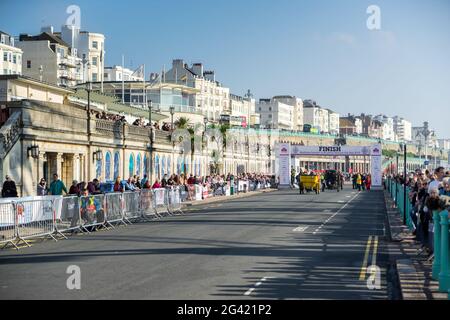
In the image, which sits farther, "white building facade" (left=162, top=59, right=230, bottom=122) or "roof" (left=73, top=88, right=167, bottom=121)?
"white building facade" (left=162, top=59, right=230, bottom=122)

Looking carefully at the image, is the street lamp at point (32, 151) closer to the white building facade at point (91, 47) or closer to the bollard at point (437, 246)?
the bollard at point (437, 246)

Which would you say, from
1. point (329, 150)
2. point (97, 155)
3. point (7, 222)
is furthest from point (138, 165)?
point (329, 150)

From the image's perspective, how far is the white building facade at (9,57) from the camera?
9438 centimetres

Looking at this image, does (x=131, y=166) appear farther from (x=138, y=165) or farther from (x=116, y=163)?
(x=116, y=163)

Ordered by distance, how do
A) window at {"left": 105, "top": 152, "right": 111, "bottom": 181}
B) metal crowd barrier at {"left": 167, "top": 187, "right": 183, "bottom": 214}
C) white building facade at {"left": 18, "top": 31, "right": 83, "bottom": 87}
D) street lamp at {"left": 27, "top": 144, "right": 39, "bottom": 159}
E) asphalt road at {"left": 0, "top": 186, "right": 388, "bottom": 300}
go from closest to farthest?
asphalt road at {"left": 0, "top": 186, "right": 388, "bottom": 300} < street lamp at {"left": 27, "top": 144, "right": 39, "bottom": 159} < metal crowd barrier at {"left": 167, "top": 187, "right": 183, "bottom": 214} < window at {"left": 105, "top": 152, "right": 111, "bottom": 181} < white building facade at {"left": 18, "top": 31, "right": 83, "bottom": 87}

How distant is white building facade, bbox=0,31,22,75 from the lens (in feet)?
310

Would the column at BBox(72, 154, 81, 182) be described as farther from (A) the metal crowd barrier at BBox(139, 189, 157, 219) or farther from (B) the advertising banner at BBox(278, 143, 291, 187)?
(B) the advertising banner at BBox(278, 143, 291, 187)

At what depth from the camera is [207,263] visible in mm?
17500

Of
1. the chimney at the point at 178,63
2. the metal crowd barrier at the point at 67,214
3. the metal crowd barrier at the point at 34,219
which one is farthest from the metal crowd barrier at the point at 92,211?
the chimney at the point at 178,63

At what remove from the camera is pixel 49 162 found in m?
38.8

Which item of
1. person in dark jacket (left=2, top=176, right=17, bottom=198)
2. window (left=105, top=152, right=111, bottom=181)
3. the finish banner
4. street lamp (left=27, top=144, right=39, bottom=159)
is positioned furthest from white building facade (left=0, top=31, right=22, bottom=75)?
person in dark jacket (left=2, top=176, right=17, bottom=198)

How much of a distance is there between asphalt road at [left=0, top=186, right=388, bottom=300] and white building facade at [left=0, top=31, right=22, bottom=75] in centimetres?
7032

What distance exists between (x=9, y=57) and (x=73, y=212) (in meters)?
74.0

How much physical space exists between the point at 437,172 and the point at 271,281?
10.1 metres
